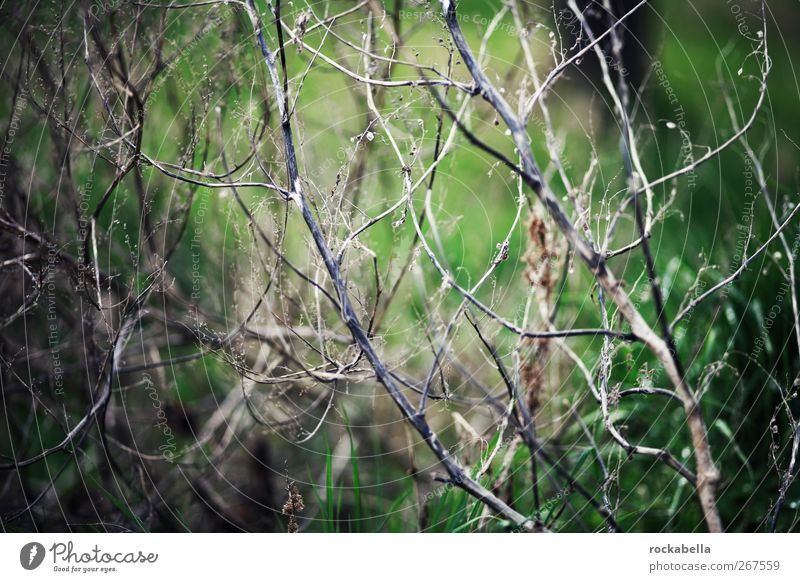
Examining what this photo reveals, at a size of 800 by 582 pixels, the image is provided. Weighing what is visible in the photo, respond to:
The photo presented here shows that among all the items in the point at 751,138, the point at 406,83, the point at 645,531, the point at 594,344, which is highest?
the point at 406,83

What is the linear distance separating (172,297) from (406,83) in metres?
Result: 0.65

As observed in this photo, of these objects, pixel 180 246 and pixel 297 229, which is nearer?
pixel 297 229

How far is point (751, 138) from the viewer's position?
1.22m

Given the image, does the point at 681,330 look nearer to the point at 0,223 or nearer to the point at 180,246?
the point at 180,246

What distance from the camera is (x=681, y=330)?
123 cm

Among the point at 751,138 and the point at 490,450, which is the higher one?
the point at 751,138

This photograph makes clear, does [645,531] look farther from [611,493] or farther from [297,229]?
[297,229]

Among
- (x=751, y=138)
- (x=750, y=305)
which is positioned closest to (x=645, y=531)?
(x=750, y=305)
